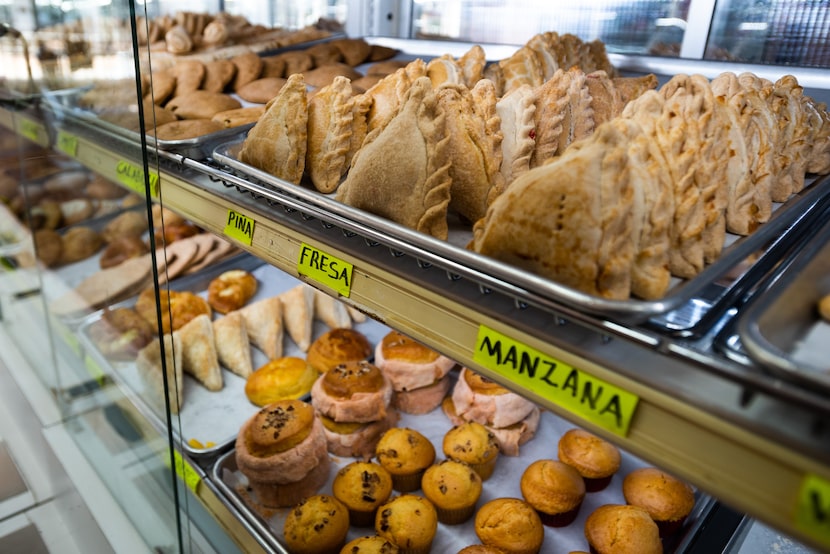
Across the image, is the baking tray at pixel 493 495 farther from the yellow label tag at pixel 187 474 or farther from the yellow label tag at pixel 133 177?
the yellow label tag at pixel 133 177

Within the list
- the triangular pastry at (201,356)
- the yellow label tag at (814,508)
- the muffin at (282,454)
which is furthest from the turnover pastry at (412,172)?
the triangular pastry at (201,356)

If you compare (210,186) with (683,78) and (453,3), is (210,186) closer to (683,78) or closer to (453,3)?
(683,78)

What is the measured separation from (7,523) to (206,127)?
1.14 meters

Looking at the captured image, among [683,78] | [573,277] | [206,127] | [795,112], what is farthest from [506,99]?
[206,127]

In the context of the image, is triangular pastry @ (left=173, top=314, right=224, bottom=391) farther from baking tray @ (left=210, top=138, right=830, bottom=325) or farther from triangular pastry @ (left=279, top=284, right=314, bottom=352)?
baking tray @ (left=210, top=138, right=830, bottom=325)

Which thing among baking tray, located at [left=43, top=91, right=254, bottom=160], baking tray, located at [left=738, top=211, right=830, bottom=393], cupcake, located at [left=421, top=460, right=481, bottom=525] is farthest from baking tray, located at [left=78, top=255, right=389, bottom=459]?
baking tray, located at [left=738, top=211, right=830, bottom=393]

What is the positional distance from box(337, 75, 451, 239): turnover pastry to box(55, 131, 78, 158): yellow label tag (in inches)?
35.5

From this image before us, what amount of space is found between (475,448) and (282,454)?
1.48 feet

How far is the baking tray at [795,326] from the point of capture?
1.71 feet

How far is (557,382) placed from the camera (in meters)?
0.66

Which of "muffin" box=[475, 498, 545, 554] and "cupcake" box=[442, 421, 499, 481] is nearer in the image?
"muffin" box=[475, 498, 545, 554]

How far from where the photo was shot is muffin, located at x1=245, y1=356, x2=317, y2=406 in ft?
5.62

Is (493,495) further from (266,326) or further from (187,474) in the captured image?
(266,326)

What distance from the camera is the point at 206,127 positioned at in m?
1.46
